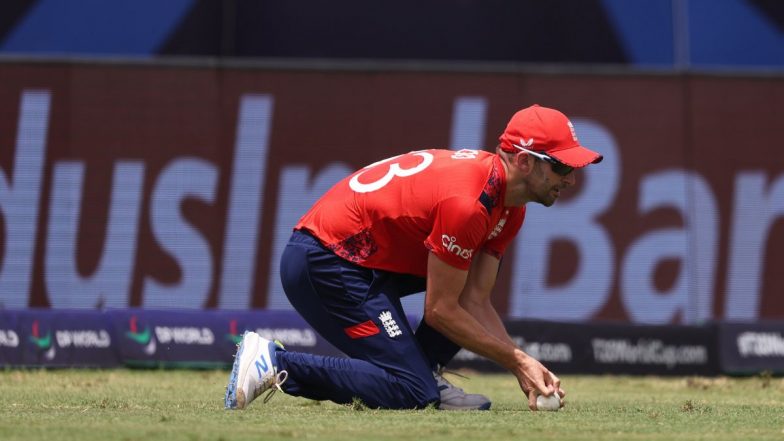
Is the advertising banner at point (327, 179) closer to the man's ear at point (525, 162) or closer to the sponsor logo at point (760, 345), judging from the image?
the sponsor logo at point (760, 345)

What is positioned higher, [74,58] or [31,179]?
[74,58]

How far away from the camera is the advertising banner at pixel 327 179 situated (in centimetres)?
1183

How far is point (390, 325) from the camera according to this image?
21.5 ft

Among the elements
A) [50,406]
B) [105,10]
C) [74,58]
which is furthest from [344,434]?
[105,10]

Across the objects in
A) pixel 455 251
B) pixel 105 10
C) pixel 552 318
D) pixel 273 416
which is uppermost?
pixel 105 10

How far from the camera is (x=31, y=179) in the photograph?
38.7 feet

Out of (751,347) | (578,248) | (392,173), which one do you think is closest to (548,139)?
(392,173)

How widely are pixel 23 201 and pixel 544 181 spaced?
6.61 metres

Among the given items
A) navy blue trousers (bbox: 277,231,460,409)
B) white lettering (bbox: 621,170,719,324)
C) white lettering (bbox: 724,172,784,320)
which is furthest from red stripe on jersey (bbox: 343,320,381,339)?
white lettering (bbox: 724,172,784,320)

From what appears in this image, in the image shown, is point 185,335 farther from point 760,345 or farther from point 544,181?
point 544,181

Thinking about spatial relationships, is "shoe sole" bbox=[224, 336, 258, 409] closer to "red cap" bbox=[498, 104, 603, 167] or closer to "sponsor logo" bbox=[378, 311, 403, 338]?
"sponsor logo" bbox=[378, 311, 403, 338]

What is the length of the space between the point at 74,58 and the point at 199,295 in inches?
90.5

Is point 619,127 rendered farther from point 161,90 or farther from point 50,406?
point 50,406

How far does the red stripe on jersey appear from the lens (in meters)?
6.55
